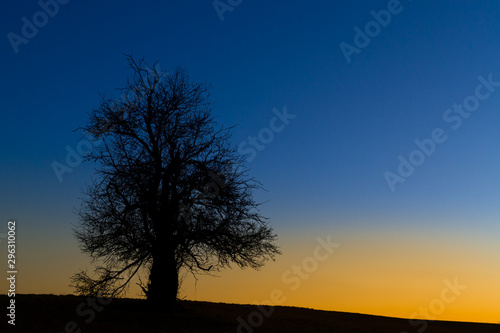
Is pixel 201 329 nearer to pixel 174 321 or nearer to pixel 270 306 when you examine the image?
pixel 174 321

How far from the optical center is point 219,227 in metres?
18.5

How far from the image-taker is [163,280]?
61.4ft

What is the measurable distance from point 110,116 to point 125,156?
1861 mm

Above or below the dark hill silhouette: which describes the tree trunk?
above

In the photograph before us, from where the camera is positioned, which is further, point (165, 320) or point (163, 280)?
point (163, 280)

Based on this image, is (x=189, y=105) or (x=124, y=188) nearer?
(x=124, y=188)

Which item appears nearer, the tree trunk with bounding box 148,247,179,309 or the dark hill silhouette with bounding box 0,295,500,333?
the dark hill silhouette with bounding box 0,295,500,333

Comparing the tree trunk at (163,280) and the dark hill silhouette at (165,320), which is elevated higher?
the tree trunk at (163,280)

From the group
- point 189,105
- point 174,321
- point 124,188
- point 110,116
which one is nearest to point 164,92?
point 189,105

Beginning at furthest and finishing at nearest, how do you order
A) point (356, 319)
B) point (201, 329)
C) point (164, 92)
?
point (356, 319) → point (164, 92) → point (201, 329)

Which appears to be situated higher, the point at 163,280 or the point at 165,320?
the point at 163,280

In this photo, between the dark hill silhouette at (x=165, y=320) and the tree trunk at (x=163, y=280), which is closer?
the dark hill silhouette at (x=165, y=320)

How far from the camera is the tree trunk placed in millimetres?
18609

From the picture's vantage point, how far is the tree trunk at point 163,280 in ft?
61.1
